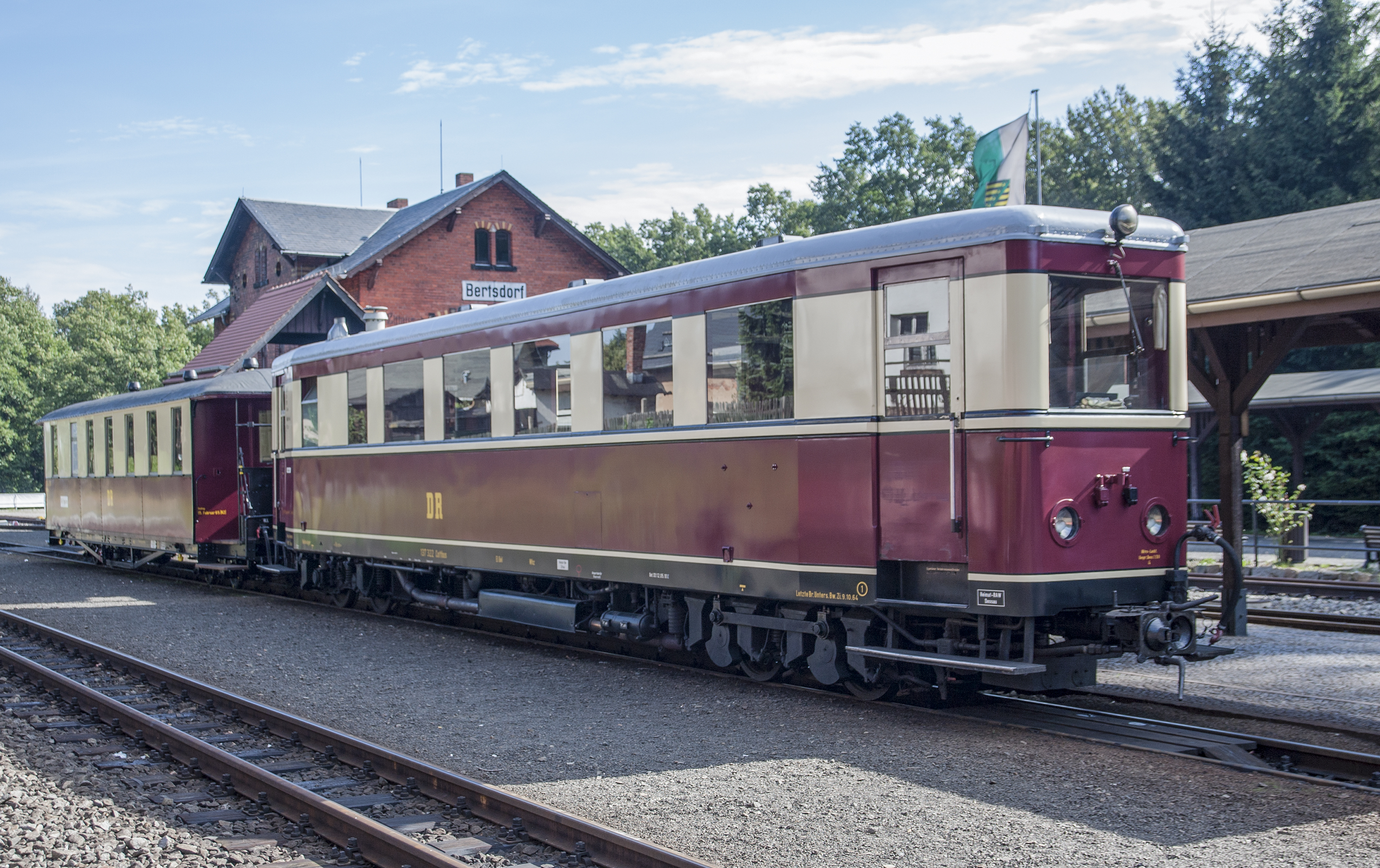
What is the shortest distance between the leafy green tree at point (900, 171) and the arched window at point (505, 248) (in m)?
25.1

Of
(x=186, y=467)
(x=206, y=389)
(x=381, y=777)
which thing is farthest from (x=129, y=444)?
(x=381, y=777)

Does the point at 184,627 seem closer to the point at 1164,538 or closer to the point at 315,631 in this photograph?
the point at 315,631

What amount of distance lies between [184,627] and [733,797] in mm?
9532

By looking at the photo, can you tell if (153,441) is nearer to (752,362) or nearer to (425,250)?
(752,362)

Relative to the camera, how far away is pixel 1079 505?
787 centimetres

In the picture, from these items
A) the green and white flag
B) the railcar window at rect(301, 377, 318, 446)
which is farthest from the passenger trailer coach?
the green and white flag

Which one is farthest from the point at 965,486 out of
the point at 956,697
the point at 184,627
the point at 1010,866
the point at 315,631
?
the point at 184,627

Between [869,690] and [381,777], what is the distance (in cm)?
343

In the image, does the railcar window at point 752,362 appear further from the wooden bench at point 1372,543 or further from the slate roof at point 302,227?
the slate roof at point 302,227

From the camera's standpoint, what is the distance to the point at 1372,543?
18.9 meters

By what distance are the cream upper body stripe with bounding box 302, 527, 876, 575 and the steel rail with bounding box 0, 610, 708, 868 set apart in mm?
2882

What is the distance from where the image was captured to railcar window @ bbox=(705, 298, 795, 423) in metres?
8.91

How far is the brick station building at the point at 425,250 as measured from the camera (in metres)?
34.9

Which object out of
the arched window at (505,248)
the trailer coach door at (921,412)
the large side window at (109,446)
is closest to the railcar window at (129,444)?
the large side window at (109,446)
